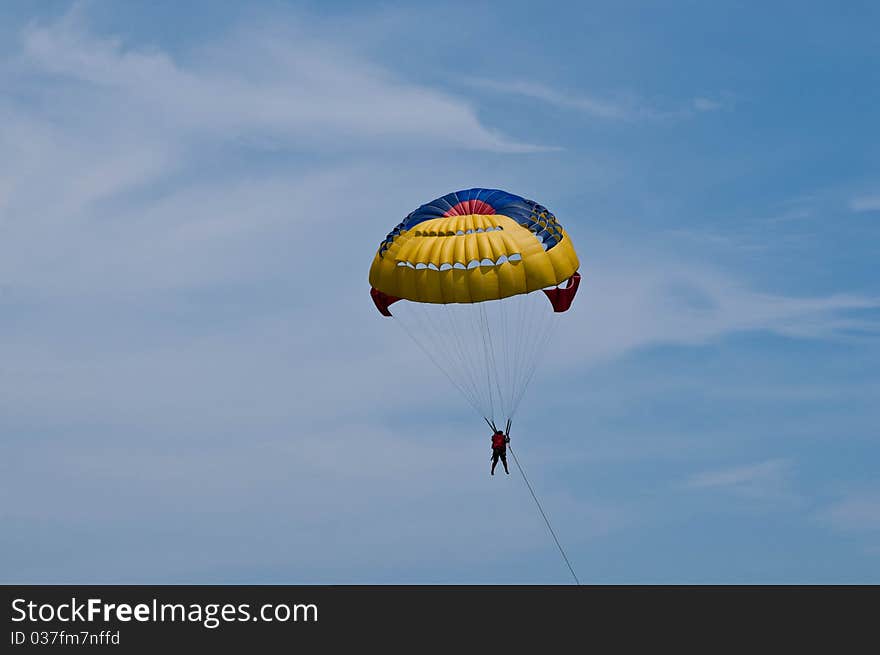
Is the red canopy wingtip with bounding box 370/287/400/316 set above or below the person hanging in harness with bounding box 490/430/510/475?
above

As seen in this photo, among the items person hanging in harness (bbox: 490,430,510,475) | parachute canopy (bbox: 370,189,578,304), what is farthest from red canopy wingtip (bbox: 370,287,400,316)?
person hanging in harness (bbox: 490,430,510,475)

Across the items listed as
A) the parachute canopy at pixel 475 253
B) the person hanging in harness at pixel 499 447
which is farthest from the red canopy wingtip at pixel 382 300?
the person hanging in harness at pixel 499 447

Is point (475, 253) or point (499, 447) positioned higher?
point (475, 253)

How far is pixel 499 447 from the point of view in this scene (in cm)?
5797

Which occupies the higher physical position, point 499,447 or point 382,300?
point 382,300

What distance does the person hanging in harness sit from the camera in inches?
2283

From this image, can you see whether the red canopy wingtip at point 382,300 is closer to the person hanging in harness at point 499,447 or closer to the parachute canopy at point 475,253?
the parachute canopy at point 475,253

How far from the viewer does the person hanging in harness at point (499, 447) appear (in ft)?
190

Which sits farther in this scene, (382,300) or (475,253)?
(382,300)

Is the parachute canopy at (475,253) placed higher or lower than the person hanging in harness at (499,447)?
higher

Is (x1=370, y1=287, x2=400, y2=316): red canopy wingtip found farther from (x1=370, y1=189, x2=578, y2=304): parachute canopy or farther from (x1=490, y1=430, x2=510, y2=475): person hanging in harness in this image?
(x1=490, y1=430, x2=510, y2=475): person hanging in harness
